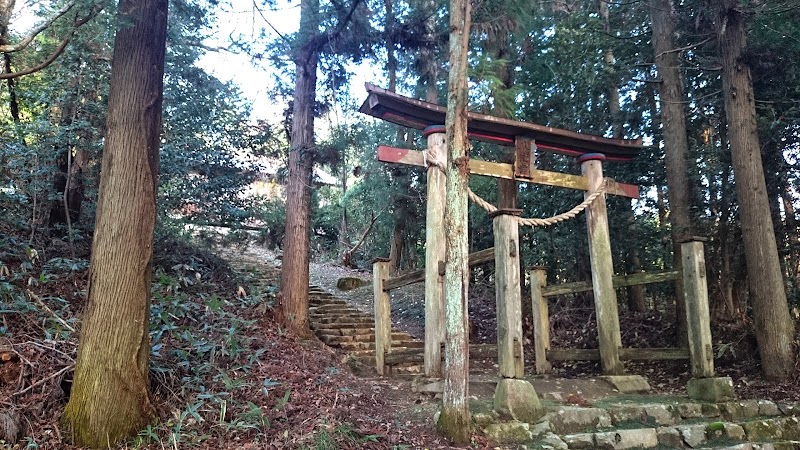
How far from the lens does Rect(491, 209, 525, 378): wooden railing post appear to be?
4789mm

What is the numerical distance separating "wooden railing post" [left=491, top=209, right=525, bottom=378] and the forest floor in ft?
2.98

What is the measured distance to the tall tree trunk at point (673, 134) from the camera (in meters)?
7.53

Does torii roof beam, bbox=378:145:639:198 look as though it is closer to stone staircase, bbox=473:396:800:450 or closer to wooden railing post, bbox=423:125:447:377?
wooden railing post, bbox=423:125:447:377

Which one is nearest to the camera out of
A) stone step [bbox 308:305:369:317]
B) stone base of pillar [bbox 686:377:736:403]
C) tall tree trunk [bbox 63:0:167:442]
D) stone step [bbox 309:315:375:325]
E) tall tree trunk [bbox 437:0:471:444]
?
tall tree trunk [bbox 63:0:167:442]

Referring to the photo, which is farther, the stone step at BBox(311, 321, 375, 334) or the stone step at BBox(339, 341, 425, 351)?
the stone step at BBox(311, 321, 375, 334)

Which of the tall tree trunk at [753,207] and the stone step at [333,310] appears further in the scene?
the stone step at [333,310]

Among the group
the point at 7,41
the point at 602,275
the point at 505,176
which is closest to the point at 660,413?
the point at 602,275

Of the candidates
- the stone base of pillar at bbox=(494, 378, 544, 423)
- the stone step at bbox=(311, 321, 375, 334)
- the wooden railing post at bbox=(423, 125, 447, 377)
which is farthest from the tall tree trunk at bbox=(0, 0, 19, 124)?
the stone base of pillar at bbox=(494, 378, 544, 423)

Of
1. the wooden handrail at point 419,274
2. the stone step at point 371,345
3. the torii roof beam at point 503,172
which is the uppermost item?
the torii roof beam at point 503,172

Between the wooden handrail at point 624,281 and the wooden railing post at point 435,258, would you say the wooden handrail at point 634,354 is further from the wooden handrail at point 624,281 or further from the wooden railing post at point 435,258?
the wooden railing post at point 435,258

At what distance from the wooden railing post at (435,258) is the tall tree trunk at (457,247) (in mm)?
1637

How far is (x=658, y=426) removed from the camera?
493 cm

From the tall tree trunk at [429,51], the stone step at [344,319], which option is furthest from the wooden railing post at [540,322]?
the tall tree trunk at [429,51]

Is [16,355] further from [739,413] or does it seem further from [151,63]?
[739,413]
